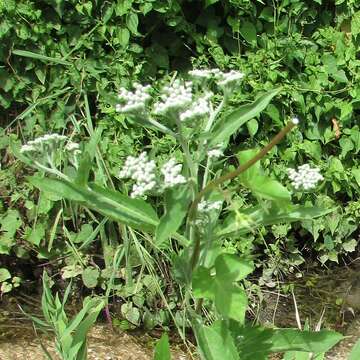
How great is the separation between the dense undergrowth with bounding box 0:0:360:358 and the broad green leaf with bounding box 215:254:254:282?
1.91 m

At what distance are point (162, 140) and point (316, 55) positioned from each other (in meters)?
0.96

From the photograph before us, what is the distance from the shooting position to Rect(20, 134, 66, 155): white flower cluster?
4.94 ft

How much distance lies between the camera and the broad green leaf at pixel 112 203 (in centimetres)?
147

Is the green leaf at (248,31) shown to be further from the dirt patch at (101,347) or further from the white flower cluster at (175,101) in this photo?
the white flower cluster at (175,101)

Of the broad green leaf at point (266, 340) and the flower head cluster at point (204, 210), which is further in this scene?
the broad green leaf at point (266, 340)

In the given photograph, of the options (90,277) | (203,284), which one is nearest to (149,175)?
(203,284)

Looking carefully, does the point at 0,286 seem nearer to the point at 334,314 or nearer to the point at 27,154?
the point at 334,314

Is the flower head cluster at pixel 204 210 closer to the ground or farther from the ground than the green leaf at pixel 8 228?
farther from the ground

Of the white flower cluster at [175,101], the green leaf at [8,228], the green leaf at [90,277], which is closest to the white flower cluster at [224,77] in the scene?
the white flower cluster at [175,101]

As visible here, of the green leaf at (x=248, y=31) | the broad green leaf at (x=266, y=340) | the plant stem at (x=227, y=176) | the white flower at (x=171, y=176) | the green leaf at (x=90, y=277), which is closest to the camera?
the plant stem at (x=227, y=176)

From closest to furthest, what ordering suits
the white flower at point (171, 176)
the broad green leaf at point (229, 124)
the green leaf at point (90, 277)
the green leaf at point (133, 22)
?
the white flower at point (171, 176), the broad green leaf at point (229, 124), the green leaf at point (90, 277), the green leaf at point (133, 22)

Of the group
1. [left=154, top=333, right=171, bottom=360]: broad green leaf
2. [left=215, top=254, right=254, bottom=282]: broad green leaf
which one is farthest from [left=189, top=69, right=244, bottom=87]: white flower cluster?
[left=154, top=333, right=171, bottom=360]: broad green leaf

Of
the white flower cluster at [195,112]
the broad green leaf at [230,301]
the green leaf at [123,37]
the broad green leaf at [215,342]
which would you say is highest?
the white flower cluster at [195,112]

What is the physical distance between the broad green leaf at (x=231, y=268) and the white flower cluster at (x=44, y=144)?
1.35ft
